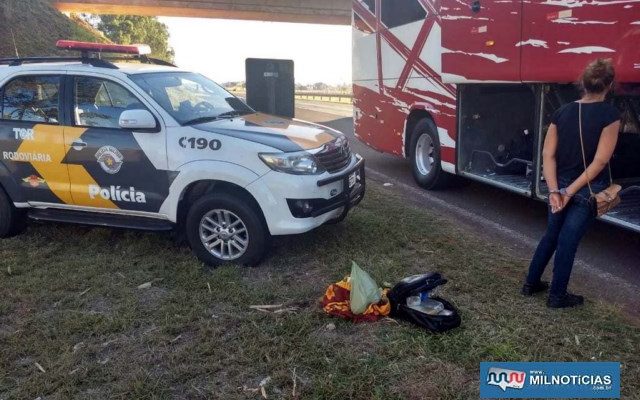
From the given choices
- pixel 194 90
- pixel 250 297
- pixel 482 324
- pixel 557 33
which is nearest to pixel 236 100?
pixel 194 90

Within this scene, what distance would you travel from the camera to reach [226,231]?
197 inches

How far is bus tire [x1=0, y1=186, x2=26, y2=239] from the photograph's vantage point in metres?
5.80

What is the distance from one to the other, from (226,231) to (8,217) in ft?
8.40

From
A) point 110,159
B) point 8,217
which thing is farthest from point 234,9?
point 110,159

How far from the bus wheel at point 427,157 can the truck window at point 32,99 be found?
4889 millimetres

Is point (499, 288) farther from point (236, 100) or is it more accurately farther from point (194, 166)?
point (236, 100)

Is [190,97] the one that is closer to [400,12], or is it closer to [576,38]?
[576,38]

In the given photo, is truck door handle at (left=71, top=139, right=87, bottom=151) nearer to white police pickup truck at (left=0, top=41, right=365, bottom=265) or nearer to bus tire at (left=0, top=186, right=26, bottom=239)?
white police pickup truck at (left=0, top=41, right=365, bottom=265)

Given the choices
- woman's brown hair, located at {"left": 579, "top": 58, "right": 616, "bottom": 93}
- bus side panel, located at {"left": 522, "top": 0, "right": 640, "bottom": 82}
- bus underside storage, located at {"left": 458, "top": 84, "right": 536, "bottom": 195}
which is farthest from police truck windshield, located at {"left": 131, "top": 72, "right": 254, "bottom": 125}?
woman's brown hair, located at {"left": 579, "top": 58, "right": 616, "bottom": 93}

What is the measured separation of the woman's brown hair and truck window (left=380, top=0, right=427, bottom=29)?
435 cm

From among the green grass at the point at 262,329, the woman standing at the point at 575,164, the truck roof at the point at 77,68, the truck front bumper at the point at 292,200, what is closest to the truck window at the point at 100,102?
the truck roof at the point at 77,68

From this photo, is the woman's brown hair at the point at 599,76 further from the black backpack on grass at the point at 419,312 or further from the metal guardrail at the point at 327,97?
the metal guardrail at the point at 327,97

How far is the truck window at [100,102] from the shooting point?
5.26m

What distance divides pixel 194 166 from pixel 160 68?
1.55 meters
